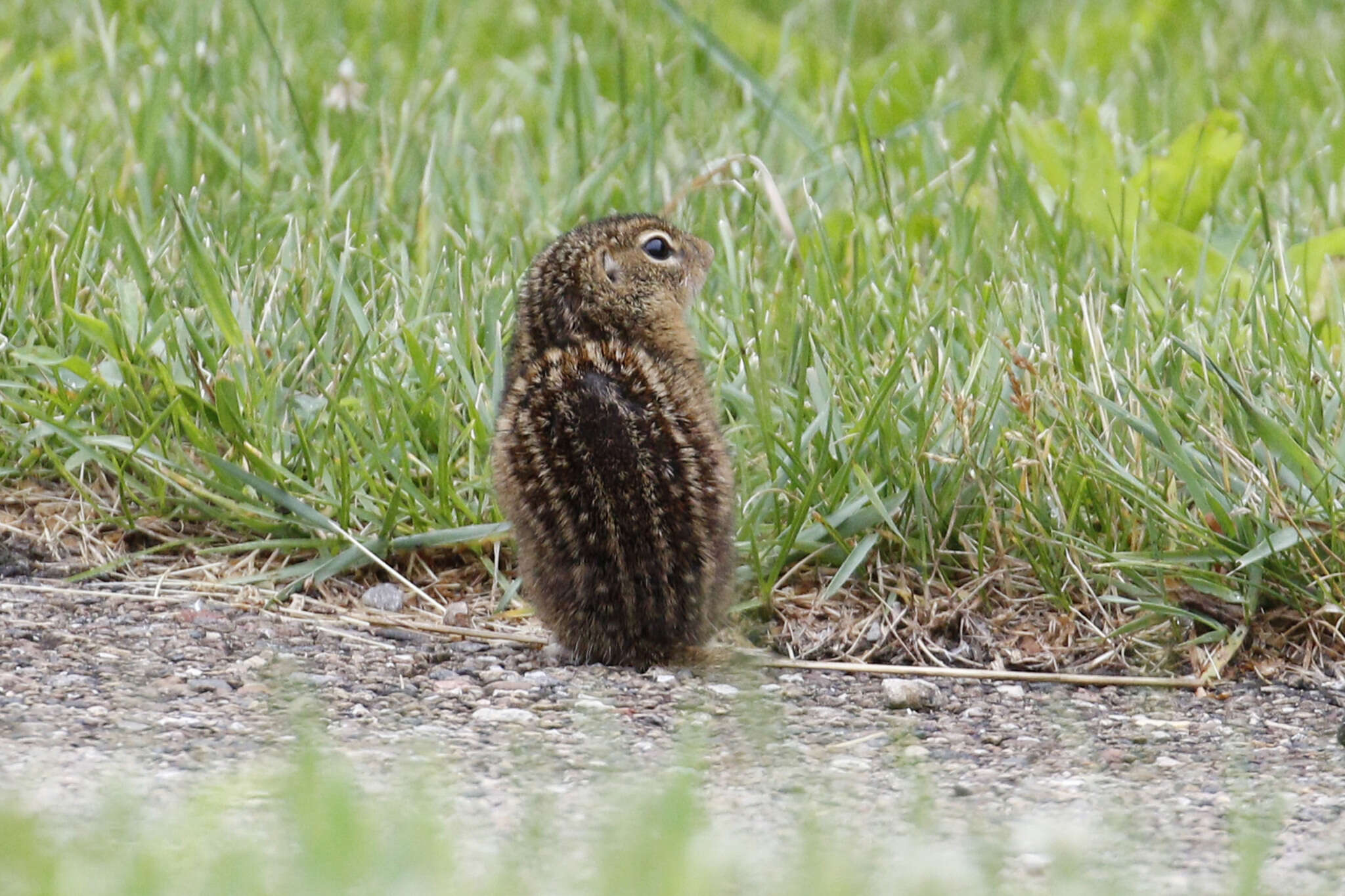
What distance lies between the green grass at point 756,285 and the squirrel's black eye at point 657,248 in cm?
42

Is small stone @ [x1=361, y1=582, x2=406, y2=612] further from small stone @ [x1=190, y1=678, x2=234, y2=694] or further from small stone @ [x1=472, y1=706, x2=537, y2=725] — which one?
small stone @ [x1=472, y1=706, x2=537, y2=725]

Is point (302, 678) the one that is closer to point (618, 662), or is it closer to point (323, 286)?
point (618, 662)

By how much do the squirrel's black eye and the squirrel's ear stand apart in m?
0.11

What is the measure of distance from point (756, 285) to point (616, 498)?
1941mm

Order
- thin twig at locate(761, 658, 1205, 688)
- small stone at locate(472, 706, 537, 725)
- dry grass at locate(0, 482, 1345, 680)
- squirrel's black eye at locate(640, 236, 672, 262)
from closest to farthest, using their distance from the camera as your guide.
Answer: small stone at locate(472, 706, 537, 725), thin twig at locate(761, 658, 1205, 688), dry grass at locate(0, 482, 1345, 680), squirrel's black eye at locate(640, 236, 672, 262)

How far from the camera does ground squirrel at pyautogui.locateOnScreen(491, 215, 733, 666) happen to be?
4.03m

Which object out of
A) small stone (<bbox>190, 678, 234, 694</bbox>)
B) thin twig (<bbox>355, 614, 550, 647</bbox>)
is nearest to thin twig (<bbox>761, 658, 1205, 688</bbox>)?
thin twig (<bbox>355, 614, 550, 647</bbox>)

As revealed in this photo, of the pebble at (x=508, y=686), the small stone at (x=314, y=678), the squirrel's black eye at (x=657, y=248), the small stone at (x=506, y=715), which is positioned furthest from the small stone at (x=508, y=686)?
the squirrel's black eye at (x=657, y=248)

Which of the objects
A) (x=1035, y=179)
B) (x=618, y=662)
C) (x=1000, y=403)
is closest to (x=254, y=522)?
(x=618, y=662)

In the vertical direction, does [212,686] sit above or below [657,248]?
below

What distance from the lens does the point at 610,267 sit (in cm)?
441

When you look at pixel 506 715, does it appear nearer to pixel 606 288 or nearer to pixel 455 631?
pixel 455 631

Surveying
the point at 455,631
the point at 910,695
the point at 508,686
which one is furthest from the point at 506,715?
the point at 910,695

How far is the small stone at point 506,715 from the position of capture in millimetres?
3701
